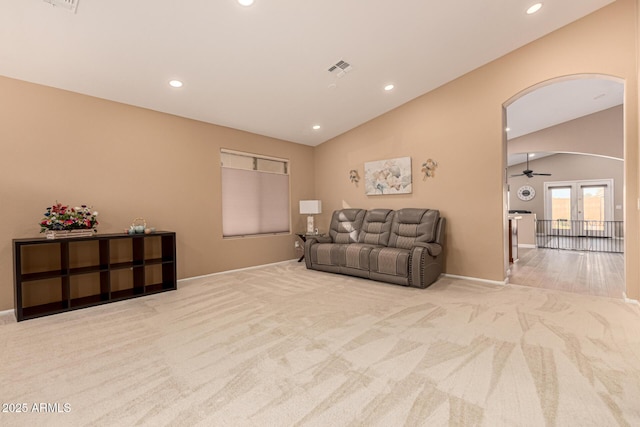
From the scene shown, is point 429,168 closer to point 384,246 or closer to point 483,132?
point 483,132

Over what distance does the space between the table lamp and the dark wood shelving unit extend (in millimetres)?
2649

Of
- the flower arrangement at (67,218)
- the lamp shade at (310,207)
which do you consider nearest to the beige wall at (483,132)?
the lamp shade at (310,207)

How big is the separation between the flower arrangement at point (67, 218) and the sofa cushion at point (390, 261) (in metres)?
3.74

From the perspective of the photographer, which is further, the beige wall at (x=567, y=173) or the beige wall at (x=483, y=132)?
the beige wall at (x=567, y=173)

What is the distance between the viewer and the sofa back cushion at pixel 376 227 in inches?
195

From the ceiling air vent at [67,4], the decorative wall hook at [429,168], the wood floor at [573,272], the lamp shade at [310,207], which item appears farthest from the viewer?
the lamp shade at [310,207]

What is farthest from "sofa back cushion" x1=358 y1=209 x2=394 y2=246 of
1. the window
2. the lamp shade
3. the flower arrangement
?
the flower arrangement

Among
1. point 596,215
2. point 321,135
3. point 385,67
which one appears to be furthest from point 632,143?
point 596,215

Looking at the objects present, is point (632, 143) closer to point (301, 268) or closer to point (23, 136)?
point (301, 268)

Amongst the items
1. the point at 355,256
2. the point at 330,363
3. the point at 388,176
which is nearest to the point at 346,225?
the point at 355,256

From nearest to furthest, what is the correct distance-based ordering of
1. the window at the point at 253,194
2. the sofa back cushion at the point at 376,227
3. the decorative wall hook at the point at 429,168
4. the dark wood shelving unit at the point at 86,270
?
1. the dark wood shelving unit at the point at 86,270
2. the decorative wall hook at the point at 429,168
3. the sofa back cushion at the point at 376,227
4. the window at the point at 253,194

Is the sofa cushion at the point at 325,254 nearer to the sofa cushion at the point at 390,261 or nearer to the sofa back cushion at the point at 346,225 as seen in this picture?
the sofa back cushion at the point at 346,225

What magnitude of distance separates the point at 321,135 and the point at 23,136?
4.49 metres

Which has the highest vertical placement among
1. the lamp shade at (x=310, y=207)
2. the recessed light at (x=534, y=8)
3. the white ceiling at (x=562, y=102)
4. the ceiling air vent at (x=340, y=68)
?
the recessed light at (x=534, y=8)
